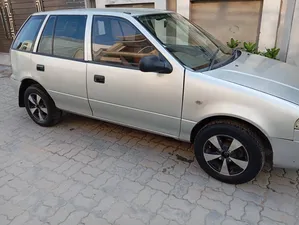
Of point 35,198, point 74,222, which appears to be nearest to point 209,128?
point 74,222

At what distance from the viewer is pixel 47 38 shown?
3.46m

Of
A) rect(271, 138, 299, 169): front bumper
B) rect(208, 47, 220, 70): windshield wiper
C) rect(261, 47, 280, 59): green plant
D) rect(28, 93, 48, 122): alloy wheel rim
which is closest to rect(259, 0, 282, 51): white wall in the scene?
rect(261, 47, 280, 59): green plant

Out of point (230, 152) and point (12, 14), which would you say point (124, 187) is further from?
point (12, 14)

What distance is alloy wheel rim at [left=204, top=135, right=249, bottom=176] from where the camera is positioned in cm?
241

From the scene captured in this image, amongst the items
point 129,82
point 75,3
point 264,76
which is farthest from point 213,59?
point 75,3

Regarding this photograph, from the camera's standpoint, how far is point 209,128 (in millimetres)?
2467

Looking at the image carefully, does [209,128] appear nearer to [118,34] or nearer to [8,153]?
[118,34]

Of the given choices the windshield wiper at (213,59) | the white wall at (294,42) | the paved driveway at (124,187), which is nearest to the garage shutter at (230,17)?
the white wall at (294,42)

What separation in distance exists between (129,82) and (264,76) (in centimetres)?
135

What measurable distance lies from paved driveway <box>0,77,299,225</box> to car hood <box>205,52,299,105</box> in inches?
37.7

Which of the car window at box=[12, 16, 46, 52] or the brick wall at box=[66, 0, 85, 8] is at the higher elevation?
the brick wall at box=[66, 0, 85, 8]

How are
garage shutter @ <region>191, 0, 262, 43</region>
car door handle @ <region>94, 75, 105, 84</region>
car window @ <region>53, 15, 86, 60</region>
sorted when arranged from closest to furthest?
car door handle @ <region>94, 75, 105, 84</region>
car window @ <region>53, 15, 86, 60</region>
garage shutter @ <region>191, 0, 262, 43</region>

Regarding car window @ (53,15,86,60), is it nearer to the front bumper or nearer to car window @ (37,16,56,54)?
car window @ (37,16,56,54)

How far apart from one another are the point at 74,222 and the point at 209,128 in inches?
58.6
